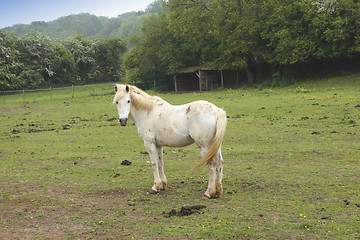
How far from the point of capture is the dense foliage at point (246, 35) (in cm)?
3153

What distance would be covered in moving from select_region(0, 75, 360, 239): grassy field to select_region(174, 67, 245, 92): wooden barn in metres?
23.4

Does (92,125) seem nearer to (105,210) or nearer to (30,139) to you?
(30,139)

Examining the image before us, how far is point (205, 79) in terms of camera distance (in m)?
42.4

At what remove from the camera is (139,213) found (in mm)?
6891

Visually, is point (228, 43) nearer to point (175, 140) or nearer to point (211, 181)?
point (175, 140)

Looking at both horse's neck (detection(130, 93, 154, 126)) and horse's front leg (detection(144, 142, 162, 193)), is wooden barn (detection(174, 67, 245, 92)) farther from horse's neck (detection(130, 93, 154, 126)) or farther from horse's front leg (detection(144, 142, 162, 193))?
horse's front leg (detection(144, 142, 162, 193))

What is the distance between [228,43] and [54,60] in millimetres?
33266

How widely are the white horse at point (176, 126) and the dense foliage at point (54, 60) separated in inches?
1739

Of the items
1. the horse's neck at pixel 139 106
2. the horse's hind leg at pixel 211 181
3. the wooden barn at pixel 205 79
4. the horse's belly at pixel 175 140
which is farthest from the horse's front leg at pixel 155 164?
the wooden barn at pixel 205 79

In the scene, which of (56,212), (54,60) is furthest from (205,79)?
(56,212)

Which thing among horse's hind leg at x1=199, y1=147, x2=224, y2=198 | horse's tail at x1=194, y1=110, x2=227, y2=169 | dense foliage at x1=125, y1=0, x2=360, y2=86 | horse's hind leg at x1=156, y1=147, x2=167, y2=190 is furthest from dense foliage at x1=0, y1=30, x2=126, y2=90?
horse's tail at x1=194, y1=110, x2=227, y2=169

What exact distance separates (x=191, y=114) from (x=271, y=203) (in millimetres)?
2519

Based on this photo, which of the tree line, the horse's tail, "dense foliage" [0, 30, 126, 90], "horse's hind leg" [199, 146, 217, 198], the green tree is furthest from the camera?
the green tree

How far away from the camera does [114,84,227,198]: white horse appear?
7.70 metres
